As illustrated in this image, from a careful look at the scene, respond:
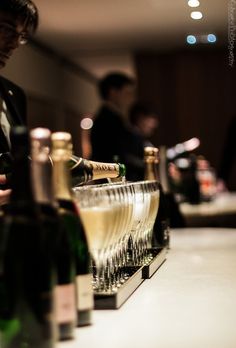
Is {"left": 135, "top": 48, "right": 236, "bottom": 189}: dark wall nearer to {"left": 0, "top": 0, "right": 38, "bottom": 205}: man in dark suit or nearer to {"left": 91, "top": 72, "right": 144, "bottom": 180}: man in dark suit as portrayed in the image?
{"left": 91, "top": 72, "right": 144, "bottom": 180}: man in dark suit

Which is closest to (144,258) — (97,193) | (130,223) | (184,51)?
(130,223)

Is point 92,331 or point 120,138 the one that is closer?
point 92,331

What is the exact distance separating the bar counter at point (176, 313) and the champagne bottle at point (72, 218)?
0.04m

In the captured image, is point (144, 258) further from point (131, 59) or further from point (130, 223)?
point (131, 59)

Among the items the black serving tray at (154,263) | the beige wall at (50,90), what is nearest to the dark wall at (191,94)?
the beige wall at (50,90)

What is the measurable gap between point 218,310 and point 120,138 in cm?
320

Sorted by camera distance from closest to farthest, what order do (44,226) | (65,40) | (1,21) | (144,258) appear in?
1. (44,226)
2. (144,258)
3. (1,21)
4. (65,40)

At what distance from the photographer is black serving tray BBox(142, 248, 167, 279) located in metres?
1.48

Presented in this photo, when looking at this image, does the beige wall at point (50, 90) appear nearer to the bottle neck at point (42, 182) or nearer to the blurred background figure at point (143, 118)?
the blurred background figure at point (143, 118)

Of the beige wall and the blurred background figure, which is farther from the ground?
the beige wall

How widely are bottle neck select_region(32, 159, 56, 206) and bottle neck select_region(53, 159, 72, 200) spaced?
2.4 inches

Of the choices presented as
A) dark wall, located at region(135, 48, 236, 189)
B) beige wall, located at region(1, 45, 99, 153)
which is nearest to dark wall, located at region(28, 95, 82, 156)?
beige wall, located at region(1, 45, 99, 153)

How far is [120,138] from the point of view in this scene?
4.31 metres

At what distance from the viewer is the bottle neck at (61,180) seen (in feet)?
3.17
